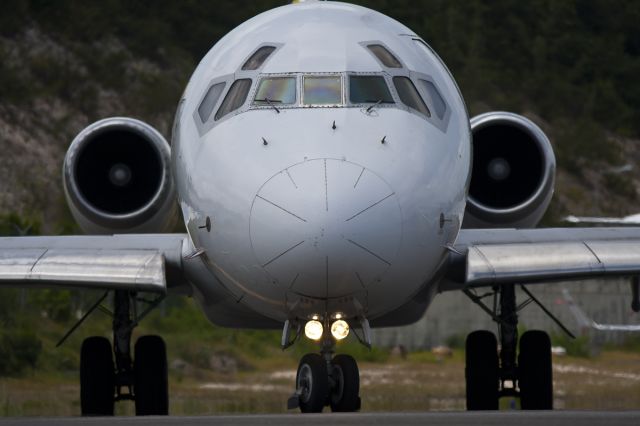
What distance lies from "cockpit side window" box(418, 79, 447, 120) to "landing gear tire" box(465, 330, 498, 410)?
298 cm

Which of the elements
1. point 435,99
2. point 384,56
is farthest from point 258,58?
point 435,99

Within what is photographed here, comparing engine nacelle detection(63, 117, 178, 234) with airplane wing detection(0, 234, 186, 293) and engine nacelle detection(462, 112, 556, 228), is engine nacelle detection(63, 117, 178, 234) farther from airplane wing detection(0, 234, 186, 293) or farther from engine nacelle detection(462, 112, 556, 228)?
engine nacelle detection(462, 112, 556, 228)

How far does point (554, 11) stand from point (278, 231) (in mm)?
27186

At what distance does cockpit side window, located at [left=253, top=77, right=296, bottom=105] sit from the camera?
1229 centimetres

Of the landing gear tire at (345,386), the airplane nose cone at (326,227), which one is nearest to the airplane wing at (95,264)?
the landing gear tire at (345,386)

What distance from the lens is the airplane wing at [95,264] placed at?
13.1 meters

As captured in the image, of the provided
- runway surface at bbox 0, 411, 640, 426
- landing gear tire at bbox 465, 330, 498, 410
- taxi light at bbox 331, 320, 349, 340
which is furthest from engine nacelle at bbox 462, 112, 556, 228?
runway surface at bbox 0, 411, 640, 426

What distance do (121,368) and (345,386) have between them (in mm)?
3516

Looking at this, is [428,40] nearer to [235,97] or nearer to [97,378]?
[97,378]

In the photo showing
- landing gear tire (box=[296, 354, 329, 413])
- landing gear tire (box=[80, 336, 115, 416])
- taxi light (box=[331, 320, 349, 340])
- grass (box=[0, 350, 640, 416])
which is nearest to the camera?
landing gear tire (box=[296, 354, 329, 413])

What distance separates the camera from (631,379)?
20484mm

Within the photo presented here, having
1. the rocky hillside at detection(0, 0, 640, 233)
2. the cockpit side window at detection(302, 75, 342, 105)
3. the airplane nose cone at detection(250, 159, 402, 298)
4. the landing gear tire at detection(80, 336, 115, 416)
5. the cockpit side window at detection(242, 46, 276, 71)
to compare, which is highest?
the rocky hillside at detection(0, 0, 640, 233)

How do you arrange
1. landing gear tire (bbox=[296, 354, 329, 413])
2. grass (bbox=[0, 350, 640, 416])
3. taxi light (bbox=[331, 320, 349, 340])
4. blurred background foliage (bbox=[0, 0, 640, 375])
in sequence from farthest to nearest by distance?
blurred background foliage (bbox=[0, 0, 640, 375]) → grass (bbox=[0, 350, 640, 416]) → taxi light (bbox=[331, 320, 349, 340]) → landing gear tire (bbox=[296, 354, 329, 413])

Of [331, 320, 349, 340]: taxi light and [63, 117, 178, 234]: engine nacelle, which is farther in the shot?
[63, 117, 178, 234]: engine nacelle
